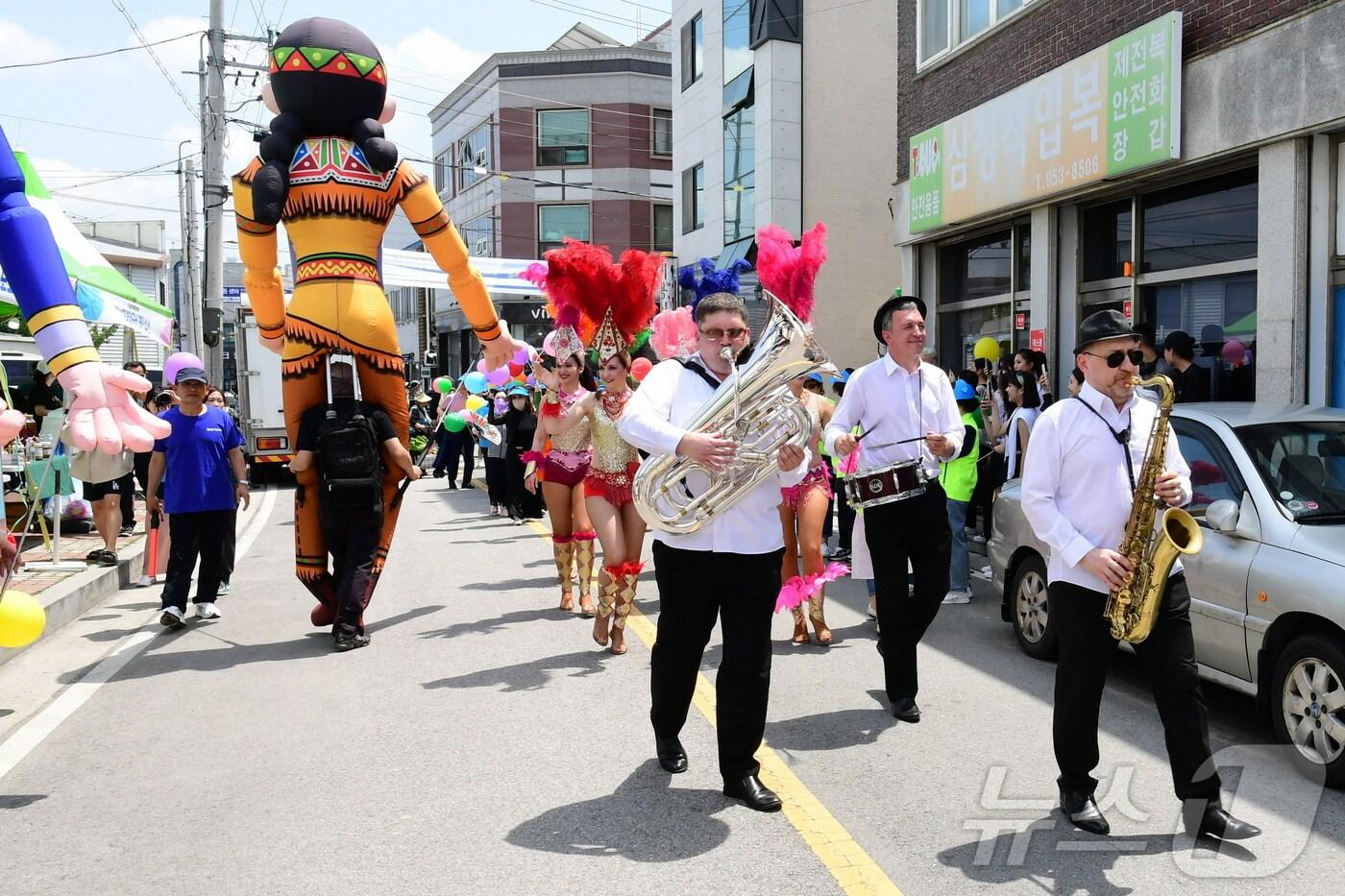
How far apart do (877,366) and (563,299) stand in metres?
3.25

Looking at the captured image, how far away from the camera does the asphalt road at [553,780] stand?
3863 millimetres

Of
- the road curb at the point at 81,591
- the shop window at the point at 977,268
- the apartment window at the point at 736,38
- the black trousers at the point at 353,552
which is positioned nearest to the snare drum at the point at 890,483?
the black trousers at the point at 353,552

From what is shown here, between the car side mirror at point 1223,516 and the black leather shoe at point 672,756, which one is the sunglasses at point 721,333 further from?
the car side mirror at point 1223,516

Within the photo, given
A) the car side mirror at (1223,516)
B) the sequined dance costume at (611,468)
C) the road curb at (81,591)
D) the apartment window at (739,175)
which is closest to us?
the car side mirror at (1223,516)

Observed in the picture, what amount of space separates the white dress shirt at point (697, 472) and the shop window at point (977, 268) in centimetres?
1176

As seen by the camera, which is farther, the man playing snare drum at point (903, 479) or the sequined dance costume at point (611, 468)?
the sequined dance costume at point (611, 468)

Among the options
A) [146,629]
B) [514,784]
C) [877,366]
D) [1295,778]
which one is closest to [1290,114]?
[877,366]

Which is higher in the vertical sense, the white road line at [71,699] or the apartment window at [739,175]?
the apartment window at [739,175]

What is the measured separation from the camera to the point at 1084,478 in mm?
4133

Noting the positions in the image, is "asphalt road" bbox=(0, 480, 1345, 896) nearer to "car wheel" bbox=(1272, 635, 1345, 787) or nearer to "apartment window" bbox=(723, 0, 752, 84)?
"car wheel" bbox=(1272, 635, 1345, 787)

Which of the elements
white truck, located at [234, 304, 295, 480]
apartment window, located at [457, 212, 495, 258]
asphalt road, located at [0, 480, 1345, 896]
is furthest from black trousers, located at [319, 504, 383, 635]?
apartment window, located at [457, 212, 495, 258]

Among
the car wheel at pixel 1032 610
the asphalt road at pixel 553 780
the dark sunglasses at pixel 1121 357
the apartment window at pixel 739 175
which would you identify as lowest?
the asphalt road at pixel 553 780

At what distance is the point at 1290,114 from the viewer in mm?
10133

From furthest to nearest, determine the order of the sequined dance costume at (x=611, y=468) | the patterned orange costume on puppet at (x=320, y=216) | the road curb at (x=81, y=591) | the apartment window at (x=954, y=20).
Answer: the apartment window at (x=954, y=20)
the road curb at (x=81, y=591)
the patterned orange costume on puppet at (x=320, y=216)
the sequined dance costume at (x=611, y=468)
